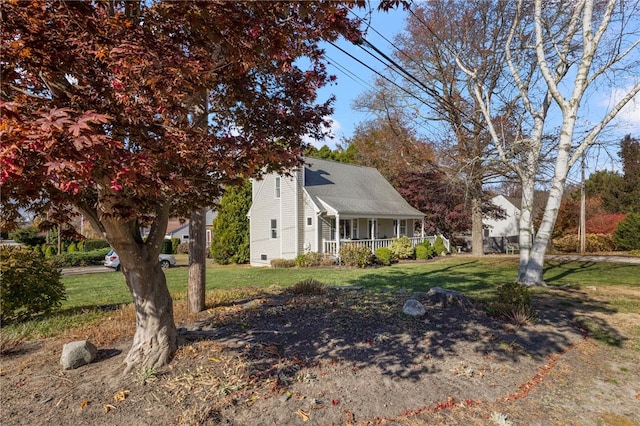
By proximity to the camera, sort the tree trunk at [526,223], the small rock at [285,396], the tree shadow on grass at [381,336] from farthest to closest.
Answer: the tree trunk at [526,223], the tree shadow on grass at [381,336], the small rock at [285,396]

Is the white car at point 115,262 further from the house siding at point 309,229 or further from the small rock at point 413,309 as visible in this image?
the small rock at point 413,309

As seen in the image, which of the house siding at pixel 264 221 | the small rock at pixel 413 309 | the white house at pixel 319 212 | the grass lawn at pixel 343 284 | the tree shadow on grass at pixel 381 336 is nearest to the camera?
the tree shadow on grass at pixel 381 336

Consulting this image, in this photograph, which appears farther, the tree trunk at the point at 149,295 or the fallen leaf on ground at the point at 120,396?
the tree trunk at the point at 149,295

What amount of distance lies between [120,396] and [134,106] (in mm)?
2489

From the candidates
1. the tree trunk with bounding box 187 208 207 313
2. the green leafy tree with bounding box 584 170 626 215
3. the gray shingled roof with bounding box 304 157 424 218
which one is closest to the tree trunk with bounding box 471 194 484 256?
the gray shingled roof with bounding box 304 157 424 218

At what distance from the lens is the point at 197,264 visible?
6516mm

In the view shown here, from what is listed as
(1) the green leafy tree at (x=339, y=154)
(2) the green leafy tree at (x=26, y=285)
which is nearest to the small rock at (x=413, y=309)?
(2) the green leafy tree at (x=26, y=285)

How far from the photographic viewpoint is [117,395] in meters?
3.21

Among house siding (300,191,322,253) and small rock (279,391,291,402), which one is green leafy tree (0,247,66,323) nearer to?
small rock (279,391,291,402)

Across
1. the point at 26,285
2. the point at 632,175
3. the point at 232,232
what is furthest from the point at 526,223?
the point at 632,175

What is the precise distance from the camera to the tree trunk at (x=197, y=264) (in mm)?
6359

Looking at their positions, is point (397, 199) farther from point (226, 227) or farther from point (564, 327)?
point (564, 327)

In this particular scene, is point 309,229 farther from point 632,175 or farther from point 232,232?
point 632,175

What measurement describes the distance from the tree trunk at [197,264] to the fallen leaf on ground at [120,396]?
10.1 feet
